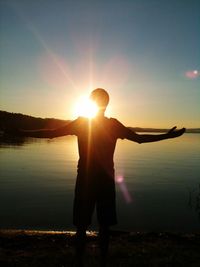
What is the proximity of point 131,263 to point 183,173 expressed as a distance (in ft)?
93.8

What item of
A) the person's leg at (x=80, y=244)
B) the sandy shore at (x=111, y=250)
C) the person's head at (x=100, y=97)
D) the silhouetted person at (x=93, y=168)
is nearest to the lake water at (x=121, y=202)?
the sandy shore at (x=111, y=250)

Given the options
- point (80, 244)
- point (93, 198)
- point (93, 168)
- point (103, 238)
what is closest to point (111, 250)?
point (103, 238)

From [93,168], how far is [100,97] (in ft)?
3.84

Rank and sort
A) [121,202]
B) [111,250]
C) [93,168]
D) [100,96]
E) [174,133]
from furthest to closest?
[121,202], [111,250], [174,133], [100,96], [93,168]

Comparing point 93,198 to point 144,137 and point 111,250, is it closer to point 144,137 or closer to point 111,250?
point 144,137

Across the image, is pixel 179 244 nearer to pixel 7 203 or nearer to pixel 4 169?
pixel 7 203

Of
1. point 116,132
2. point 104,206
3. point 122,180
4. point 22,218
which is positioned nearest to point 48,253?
point 104,206

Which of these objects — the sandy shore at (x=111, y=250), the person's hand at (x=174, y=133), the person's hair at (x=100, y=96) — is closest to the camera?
the person's hair at (x=100, y=96)

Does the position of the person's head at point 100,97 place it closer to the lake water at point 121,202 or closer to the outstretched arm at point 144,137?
the outstretched arm at point 144,137

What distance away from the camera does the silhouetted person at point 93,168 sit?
233 inches

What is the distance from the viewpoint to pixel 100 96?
6.11 meters

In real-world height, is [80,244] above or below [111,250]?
above

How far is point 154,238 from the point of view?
10.9 meters

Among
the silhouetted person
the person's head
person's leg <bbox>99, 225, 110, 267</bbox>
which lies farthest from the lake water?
the person's head
